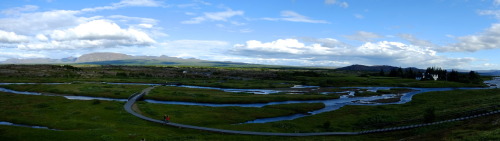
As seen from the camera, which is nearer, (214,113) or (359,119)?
(359,119)

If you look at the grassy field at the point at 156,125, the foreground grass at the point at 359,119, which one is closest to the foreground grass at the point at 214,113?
the grassy field at the point at 156,125

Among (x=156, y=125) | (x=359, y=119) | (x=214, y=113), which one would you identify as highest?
(x=359, y=119)

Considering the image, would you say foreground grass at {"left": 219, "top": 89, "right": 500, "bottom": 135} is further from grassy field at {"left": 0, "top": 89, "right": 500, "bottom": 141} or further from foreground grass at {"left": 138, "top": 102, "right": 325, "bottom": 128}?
foreground grass at {"left": 138, "top": 102, "right": 325, "bottom": 128}

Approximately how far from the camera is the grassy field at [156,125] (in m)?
44.3

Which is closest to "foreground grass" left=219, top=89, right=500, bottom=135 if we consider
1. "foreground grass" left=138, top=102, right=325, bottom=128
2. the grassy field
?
the grassy field

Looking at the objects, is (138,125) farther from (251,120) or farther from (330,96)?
(330,96)

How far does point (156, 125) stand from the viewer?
59.0 metres

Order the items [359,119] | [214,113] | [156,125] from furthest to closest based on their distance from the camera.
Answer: [214,113]
[359,119]
[156,125]

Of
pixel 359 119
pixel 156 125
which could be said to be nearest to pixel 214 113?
pixel 156 125

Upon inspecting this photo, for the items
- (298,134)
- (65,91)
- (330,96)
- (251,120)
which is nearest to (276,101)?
(330,96)

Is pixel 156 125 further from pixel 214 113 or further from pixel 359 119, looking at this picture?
pixel 359 119

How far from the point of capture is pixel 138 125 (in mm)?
57719

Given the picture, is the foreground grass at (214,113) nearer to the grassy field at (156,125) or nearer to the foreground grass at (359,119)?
the grassy field at (156,125)

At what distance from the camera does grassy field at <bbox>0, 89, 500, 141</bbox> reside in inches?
1745
